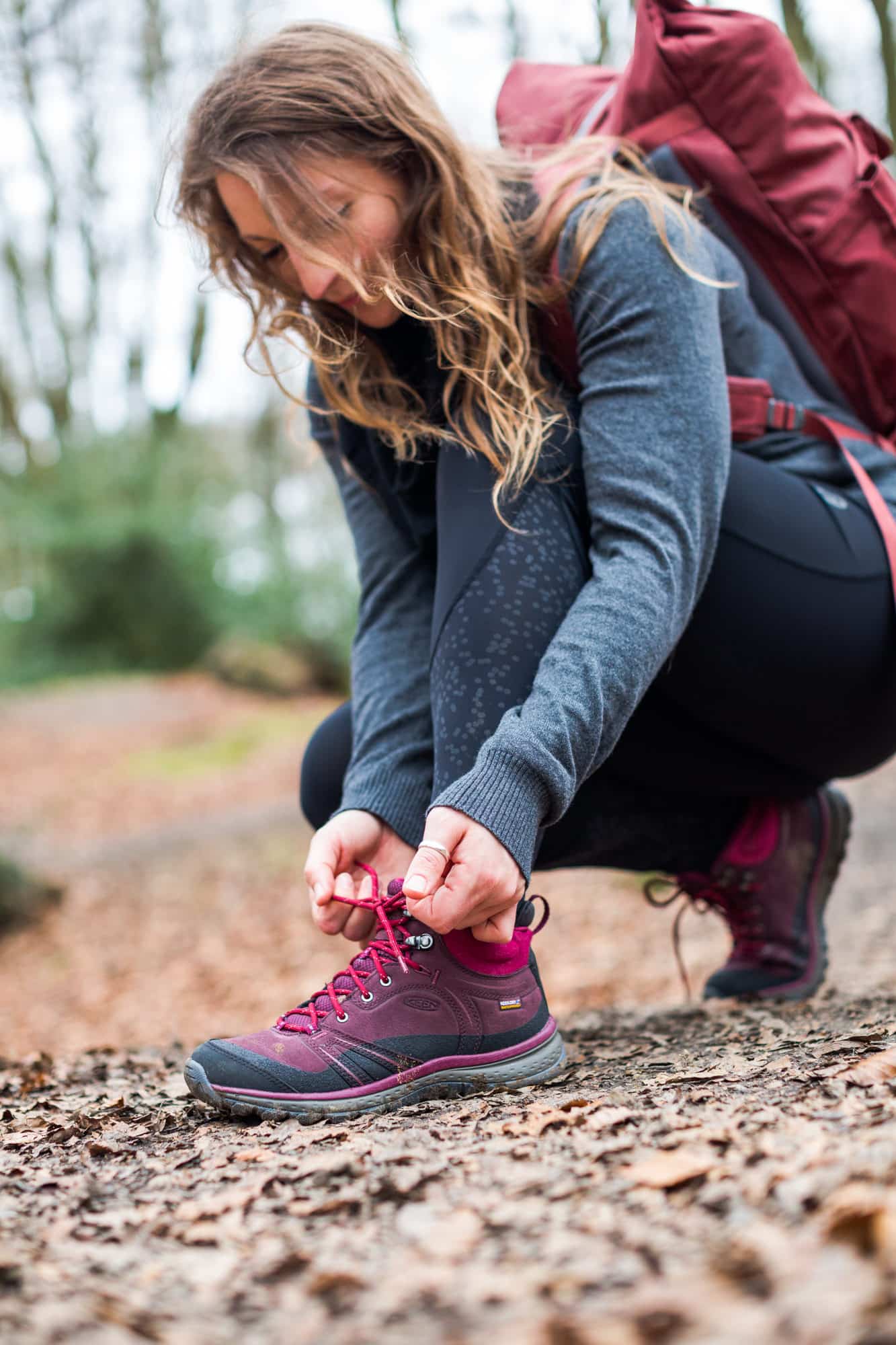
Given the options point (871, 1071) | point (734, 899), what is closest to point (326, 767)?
point (734, 899)

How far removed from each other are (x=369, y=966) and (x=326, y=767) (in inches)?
22.0

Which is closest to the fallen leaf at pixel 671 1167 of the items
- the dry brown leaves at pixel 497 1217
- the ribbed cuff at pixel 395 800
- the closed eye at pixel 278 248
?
the dry brown leaves at pixel 497 1217

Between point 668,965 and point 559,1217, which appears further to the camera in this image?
point 668,965

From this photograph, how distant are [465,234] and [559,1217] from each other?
1.32m

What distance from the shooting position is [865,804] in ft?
16.0

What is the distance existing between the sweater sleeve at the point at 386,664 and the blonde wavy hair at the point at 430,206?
10.2 inches

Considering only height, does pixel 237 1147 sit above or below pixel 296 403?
below

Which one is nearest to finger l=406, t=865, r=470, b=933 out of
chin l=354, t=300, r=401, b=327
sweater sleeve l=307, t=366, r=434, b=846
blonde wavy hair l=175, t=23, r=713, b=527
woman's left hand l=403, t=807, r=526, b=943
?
woman's left hand l=403, t=807, r=526, b=943

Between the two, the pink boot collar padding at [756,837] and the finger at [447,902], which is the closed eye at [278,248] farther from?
the pink boot collar padding at [756,837]

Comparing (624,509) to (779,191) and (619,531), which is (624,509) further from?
(779,191)

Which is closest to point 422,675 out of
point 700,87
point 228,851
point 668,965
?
point 700,87

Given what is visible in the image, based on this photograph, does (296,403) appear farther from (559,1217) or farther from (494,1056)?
(559,1217)

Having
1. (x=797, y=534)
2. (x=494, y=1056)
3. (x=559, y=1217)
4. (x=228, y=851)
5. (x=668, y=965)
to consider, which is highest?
(x=797, y=534)

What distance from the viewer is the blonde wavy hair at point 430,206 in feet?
5.32
